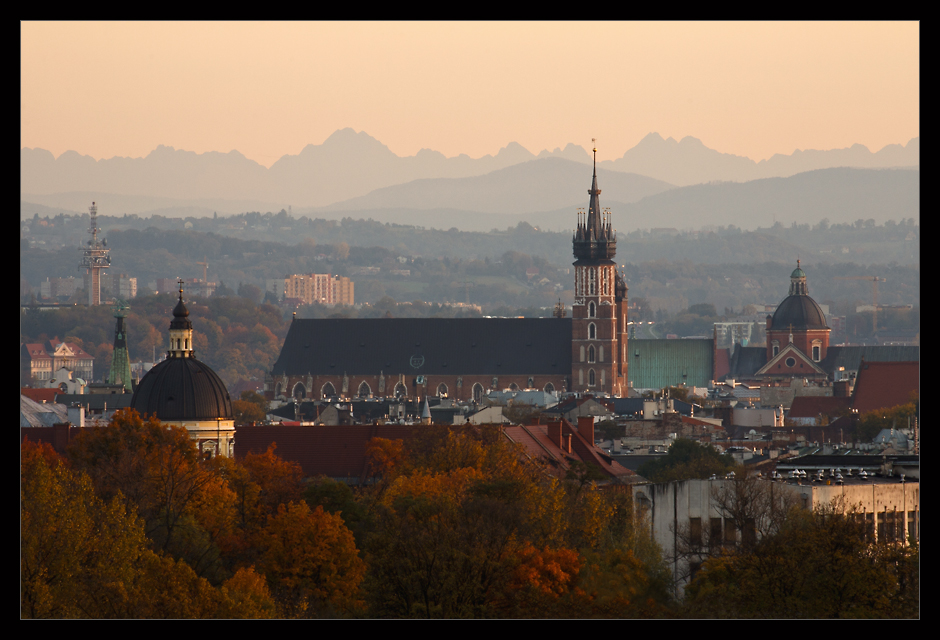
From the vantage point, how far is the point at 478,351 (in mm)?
149500

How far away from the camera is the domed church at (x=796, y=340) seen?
163875 millimetres

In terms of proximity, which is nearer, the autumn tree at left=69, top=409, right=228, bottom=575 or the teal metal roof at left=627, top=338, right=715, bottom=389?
the autumn tree at left=69, top=409, right=228, bottom=575

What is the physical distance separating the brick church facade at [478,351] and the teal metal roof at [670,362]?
518 inches

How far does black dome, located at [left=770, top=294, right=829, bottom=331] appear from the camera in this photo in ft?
543

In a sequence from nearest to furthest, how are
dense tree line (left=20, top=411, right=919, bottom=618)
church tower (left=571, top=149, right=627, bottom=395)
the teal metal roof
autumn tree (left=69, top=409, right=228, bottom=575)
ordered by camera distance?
dense tree line (left=20, top=411, right=919, bottom=618), autumn tree (left=69, top=409, right=228, bottom=575), church tower (left=571, top=149, right=627, bottom=395), the teal metal roof

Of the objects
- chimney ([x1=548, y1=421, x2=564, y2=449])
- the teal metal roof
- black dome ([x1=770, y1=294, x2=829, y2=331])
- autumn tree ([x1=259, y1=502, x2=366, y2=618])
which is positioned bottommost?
autumn tree ([x1=259, y1=502, x2=366, y2=618])

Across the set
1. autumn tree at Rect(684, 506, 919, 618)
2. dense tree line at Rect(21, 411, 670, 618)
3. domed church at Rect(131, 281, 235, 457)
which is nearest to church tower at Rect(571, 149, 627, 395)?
domed church at Rect(131, 281, 235, 457)

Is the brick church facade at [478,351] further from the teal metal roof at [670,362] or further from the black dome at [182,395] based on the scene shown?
the black dome at [182,395]

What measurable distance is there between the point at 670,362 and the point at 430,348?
26153mm

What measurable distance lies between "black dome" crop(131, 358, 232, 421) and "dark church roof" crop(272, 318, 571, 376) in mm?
82460

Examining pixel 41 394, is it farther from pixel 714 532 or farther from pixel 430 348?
pixel 714 532

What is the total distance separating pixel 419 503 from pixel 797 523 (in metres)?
8.83

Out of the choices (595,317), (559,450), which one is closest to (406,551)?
(559,450)

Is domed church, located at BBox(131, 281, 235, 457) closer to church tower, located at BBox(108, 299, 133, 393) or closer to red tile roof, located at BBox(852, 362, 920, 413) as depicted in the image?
red tile roof, located at BBox(852, 362, 920, 413)
